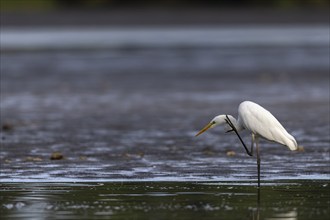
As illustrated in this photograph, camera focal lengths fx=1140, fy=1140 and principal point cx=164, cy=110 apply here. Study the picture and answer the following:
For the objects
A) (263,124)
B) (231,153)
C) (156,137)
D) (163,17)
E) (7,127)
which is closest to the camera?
(263,124)

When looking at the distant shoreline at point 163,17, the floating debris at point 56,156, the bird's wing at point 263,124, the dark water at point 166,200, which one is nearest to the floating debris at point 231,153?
the bird's wing at point 263,124

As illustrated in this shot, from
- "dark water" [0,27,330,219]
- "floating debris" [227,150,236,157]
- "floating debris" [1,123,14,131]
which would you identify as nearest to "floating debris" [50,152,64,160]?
"dark water" [0,27,330,219]

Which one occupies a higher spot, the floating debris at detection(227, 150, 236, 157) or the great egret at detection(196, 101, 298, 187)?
the great egret at detection(196, 101, 298, 187)

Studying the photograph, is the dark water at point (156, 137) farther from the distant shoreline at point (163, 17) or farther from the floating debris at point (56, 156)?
the distant shoreline at point (163, 17)

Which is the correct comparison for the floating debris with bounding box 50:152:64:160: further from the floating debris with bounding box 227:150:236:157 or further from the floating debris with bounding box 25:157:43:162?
the floating debris with bounding box 227:150:236:157

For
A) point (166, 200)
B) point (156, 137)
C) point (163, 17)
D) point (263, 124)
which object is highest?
point (163, 17)

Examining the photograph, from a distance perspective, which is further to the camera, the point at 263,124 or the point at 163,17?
the point at 163,17

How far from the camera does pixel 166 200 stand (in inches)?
443

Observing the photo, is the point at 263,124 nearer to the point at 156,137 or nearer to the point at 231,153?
the point at 231,153

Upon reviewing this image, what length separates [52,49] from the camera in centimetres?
4172

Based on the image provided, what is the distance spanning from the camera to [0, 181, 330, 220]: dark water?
10352 millimetres

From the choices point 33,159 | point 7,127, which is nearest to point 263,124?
point 33,159

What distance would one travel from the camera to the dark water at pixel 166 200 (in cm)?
1035

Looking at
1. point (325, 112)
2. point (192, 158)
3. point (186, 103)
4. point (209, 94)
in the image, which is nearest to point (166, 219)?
point (192, 158)
